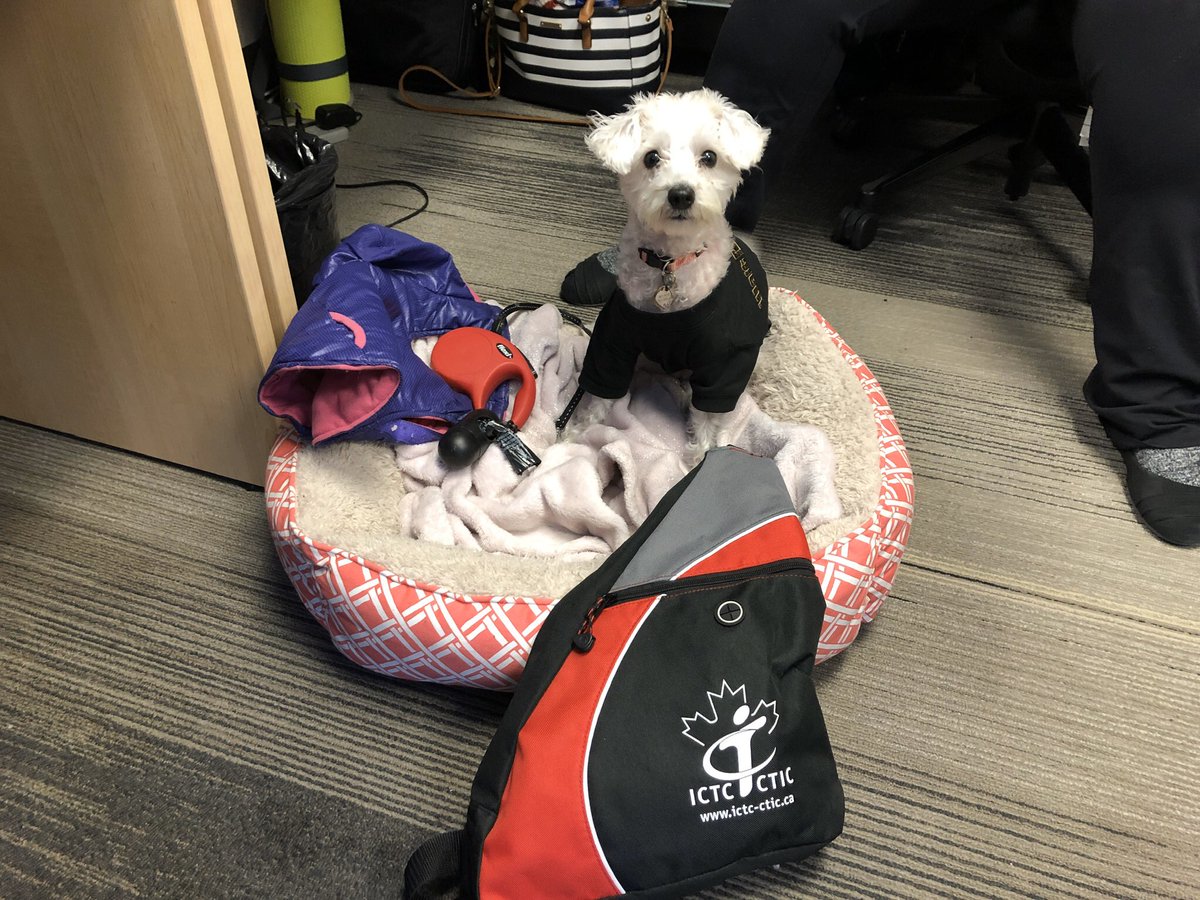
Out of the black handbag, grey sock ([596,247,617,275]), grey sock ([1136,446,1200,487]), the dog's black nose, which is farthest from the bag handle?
grey sock ([1136,446,1200,487])

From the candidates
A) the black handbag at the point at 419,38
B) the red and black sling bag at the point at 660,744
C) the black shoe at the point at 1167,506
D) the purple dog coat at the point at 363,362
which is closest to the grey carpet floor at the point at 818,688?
the black shoe at the point at 1167,506

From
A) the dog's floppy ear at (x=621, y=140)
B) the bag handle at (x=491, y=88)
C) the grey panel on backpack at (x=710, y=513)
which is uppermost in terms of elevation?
the dog's floppy ear at (x=621, y=140)

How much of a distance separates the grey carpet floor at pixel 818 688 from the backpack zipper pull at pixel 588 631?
0.22m

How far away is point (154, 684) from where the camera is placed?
1.07m

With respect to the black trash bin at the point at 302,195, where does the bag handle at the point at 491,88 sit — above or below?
below

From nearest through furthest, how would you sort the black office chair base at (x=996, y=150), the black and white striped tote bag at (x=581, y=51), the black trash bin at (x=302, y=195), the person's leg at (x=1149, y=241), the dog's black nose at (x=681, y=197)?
the dog's black nose at (x=681, y=197), the person's leg at (x=1149, y=241), the black trash bin at (x=302, y=195), the black office chair base at (x=996, y=150), the black and white striped tote bag at (x=581, y=51)

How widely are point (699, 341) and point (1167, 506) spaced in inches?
28.1

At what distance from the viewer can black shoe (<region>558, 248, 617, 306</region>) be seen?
169 centimetres

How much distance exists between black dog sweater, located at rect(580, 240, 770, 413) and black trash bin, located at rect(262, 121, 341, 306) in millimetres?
490

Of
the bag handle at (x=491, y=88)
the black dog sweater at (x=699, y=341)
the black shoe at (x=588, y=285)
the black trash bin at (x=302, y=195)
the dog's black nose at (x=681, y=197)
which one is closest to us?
the dog's black nose at (x=681, y=197)

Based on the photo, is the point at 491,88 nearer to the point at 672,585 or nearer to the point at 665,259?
the point at 665,259

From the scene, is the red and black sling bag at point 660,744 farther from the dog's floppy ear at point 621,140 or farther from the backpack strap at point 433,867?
the dog's floppy ear at point 621,140

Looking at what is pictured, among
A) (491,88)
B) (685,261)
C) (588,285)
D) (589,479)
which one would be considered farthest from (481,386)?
(491,88)

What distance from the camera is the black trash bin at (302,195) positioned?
1.39 m
